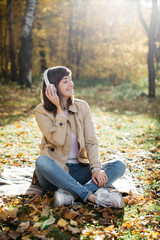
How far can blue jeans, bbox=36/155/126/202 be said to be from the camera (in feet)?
9.68

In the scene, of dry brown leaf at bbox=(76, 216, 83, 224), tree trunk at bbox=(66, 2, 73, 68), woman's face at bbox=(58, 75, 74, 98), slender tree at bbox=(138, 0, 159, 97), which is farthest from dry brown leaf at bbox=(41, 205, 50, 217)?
tree trunk at bbox=(66, 2, 73, 68)

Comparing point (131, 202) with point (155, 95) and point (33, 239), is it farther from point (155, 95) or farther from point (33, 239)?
point (155, 95)

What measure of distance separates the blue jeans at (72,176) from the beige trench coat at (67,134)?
0.46 ft

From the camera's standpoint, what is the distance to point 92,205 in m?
3.04

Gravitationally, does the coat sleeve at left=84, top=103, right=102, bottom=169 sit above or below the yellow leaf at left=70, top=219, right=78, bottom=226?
above

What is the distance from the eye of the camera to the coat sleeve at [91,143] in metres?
3.16

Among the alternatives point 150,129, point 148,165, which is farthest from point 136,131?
point 148,165

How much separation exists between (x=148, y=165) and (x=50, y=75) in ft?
7.48

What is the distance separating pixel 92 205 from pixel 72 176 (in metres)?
0.44

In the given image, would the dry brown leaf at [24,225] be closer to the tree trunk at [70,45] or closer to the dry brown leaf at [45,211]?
the dry brown leaf at [45,211]

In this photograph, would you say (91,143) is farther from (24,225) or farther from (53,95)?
(24,225)

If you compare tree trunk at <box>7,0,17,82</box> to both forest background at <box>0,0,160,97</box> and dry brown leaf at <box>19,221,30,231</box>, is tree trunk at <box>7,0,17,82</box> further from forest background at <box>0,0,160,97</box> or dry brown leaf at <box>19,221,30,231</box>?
dry brown leaf at <box>19,221,30,231</box>

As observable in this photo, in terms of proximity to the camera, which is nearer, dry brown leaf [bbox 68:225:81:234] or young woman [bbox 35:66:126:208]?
dry brown leaf [bbox 68:225:81:234]

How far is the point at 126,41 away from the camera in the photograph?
18.5 meters
